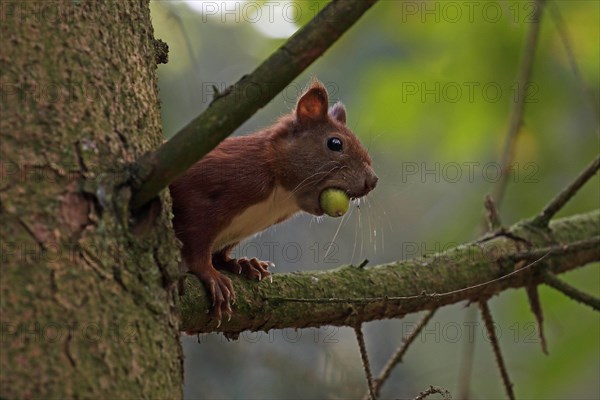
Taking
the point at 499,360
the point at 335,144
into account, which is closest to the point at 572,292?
the point at 499,360

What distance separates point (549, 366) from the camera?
167 inches

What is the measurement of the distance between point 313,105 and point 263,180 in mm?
482

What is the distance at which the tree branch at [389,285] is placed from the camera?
9.52 ft

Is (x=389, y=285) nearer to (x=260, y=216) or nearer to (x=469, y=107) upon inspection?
(x=260, y=216)

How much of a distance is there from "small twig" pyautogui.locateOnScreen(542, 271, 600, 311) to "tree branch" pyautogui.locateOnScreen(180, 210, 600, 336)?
79 mm

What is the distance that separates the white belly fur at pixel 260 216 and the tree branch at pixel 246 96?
1.47 metres

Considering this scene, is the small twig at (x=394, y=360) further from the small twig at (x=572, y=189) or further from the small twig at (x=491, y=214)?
the small twig at (x=572, y=189)

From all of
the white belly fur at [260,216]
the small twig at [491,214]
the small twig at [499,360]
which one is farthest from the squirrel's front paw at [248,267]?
the small twig at [491,214]

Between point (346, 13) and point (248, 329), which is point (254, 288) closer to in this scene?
point (248, 329)

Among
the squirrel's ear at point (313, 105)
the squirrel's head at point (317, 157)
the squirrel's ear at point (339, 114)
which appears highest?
the squirrel's ear at point (339, 114)

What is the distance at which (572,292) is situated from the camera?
10.8 feet

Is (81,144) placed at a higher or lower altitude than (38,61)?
lower

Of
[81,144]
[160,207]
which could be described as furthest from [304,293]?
[81,144]

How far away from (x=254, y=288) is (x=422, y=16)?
172cm
